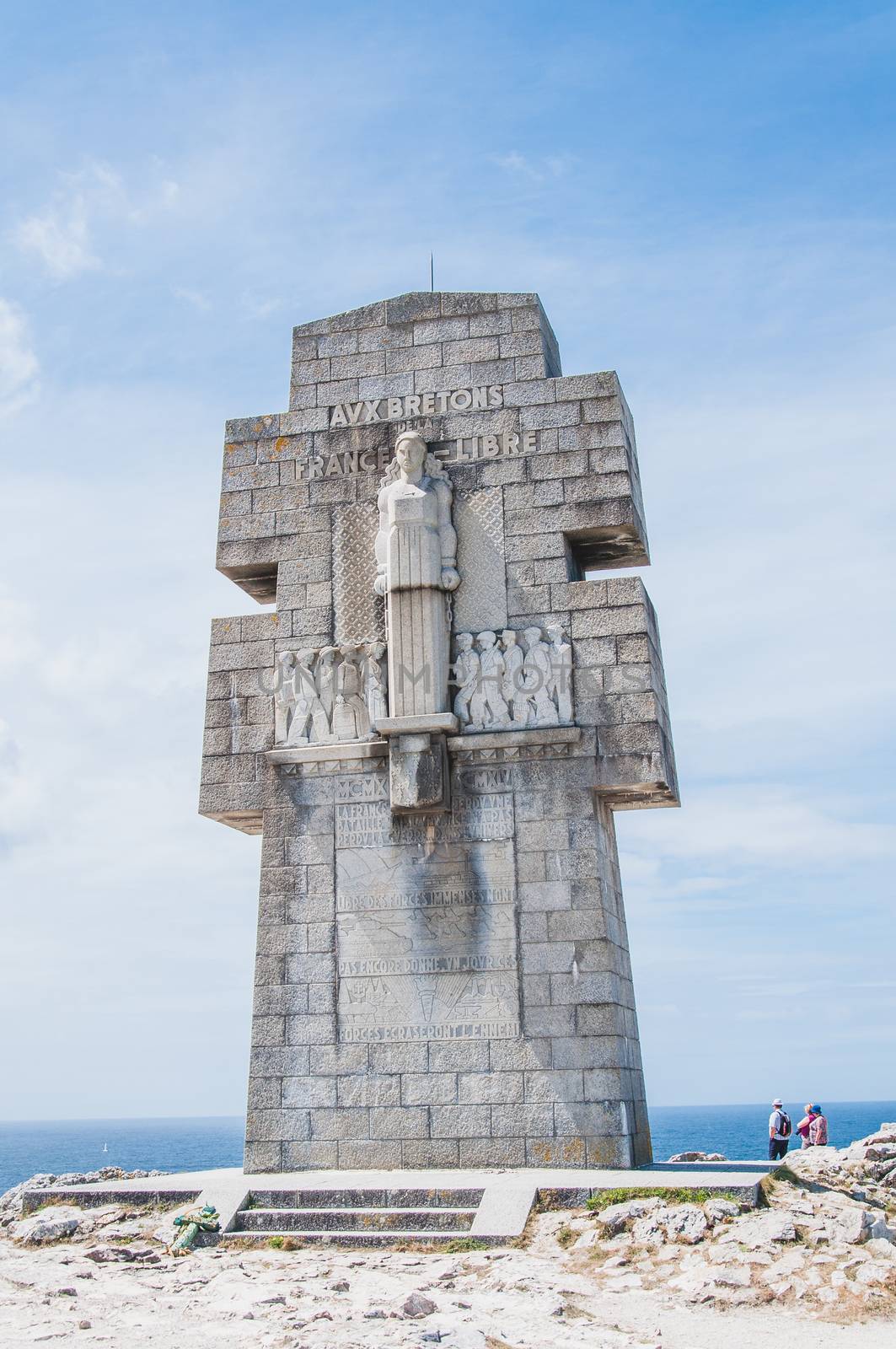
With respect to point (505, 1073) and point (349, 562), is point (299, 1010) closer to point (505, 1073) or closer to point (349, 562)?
point (505, 1073)

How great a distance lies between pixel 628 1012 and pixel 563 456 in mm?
4805

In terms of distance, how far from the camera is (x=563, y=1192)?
885 cm

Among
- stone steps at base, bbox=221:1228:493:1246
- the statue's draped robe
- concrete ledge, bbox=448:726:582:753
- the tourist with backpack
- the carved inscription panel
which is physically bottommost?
stone steps at base, bbox=221:1228:493:1246

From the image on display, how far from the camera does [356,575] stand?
12047 millimetres

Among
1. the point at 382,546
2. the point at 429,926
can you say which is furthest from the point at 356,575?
the point at 429,926

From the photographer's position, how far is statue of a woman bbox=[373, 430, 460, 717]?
37.2 ft

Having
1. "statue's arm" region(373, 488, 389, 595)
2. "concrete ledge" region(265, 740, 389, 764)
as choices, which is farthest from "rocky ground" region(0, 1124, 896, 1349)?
"statue's arm" region(373, 488, 389, 595)

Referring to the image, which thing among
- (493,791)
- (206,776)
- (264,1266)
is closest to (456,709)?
(493,791)

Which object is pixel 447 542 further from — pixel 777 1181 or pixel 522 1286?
pixel 522 1286

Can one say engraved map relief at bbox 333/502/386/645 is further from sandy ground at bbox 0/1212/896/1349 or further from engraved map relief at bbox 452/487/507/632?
sandy ground at bbox 0/1212/896/1349

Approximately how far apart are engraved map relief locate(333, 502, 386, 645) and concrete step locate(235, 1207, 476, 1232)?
4808mm

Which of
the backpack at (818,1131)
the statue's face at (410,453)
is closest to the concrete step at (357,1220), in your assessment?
the statue's face at (410,453)

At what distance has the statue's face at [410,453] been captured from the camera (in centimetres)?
1181

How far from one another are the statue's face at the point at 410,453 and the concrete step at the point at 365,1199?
5.97 meters
